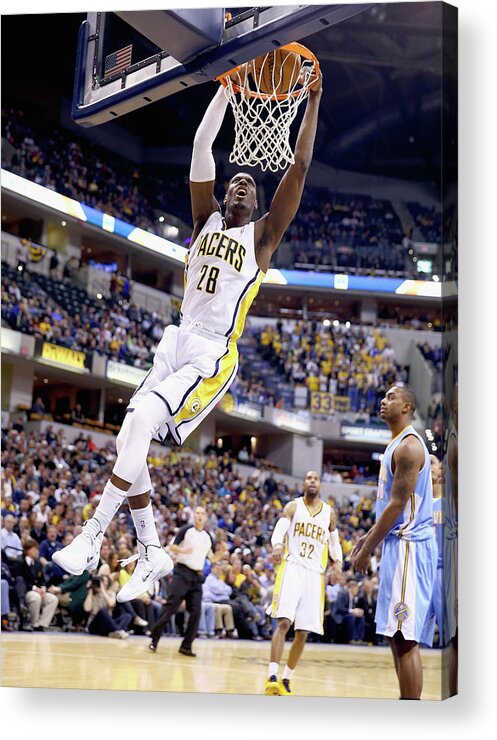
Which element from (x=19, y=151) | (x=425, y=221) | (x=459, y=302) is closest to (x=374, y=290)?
(x=425, y=221)

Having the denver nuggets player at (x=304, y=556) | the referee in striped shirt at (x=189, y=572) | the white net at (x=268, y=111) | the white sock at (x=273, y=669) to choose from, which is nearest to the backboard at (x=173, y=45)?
the white net at (x=268, y=111)

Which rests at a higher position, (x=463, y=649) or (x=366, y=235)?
(x=366, y=235)

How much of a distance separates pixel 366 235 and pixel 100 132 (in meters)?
2.33

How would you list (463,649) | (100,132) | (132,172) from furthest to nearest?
(132,172), (100,132), (463,649)

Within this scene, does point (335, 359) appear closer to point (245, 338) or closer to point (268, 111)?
point (245, 338)

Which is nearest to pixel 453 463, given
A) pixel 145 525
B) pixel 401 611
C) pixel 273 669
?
pixel 401 611

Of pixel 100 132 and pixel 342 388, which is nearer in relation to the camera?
pixel 100 132

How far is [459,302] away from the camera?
6.65m

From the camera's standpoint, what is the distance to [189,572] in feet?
26.8

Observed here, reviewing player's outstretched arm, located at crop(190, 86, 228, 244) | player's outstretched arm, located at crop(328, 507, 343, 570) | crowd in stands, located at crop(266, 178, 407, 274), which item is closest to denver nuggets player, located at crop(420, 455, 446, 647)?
player's outstretched arm, located at crop(328, 507, 343, 570)

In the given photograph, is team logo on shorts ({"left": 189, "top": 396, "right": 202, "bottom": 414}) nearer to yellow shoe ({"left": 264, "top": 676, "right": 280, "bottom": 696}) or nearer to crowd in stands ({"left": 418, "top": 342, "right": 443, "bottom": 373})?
crowd in stands ({"left": 418, "top": 342, "right": 443, "bottom": 373})

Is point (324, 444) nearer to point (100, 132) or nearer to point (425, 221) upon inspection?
point (425, 221)

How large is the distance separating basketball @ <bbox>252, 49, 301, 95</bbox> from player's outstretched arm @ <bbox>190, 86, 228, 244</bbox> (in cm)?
30

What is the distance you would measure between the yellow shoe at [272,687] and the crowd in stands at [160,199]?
10.1 ft
